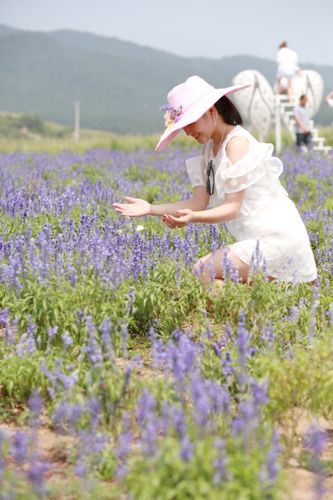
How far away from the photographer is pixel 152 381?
289 cm

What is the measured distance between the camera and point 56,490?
2453 mm

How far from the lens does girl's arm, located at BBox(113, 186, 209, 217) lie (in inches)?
169

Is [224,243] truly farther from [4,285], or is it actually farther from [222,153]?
[4,285]

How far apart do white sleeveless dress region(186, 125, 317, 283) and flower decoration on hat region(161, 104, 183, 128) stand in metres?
0.35

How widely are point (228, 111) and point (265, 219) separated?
27.9 inches

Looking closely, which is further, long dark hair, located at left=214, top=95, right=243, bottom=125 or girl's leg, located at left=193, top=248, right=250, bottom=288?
long dark hair, located at left=214, top=95, right=243, bottom=125

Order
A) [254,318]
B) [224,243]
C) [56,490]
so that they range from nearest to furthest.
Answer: [56,490], [254,318], [224,243]

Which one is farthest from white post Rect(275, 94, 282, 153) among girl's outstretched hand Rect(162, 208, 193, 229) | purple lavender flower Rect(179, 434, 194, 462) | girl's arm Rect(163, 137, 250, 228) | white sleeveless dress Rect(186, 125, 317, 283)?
purple lavender flower Rect(179, 434, 194, 462)

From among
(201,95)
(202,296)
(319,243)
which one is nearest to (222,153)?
(201,95)

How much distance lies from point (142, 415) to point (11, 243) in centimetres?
213

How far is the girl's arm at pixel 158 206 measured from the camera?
430 cm

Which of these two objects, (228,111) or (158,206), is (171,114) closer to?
(228,111)

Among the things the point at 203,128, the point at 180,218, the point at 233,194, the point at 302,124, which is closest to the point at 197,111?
the point at 203,128

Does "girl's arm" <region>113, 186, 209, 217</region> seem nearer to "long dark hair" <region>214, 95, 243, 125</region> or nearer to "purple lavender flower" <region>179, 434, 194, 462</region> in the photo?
"long dark hair" <region>214, 95, 243, 125</region>
